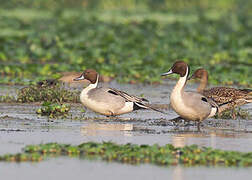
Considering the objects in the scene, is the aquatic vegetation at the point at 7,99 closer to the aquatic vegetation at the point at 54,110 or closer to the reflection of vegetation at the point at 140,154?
the aquatic vegetation at the point at 54,110

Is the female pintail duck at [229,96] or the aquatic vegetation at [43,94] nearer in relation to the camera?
the female pintail duck at [229,96]

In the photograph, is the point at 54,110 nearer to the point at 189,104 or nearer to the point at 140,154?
the point at 189,104

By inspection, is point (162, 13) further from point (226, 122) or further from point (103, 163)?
point (103, 163)

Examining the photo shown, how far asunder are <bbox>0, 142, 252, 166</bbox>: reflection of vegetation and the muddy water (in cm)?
22

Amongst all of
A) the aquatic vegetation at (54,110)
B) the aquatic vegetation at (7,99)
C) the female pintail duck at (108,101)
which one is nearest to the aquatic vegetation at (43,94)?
the aquatic vegetation at (7,99)

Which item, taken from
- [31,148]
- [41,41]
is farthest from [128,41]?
[31,148]

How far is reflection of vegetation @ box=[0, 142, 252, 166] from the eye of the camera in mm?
9133

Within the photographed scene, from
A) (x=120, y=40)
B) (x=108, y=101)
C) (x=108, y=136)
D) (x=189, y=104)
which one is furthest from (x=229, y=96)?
(x=120, y=40)

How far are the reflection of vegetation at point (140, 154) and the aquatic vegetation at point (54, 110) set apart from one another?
3247mm

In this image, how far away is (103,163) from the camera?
29.6 feet

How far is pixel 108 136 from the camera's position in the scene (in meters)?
11.0

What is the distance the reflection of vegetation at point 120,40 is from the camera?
2061 centimetres

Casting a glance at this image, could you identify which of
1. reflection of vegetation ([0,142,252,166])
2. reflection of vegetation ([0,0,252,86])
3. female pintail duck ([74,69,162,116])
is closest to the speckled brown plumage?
female pintail duck ([74,69,162,116])

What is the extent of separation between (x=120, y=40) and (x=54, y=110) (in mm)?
13547
